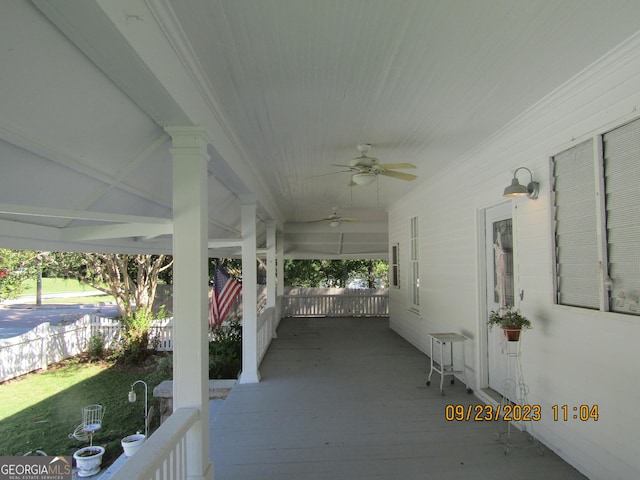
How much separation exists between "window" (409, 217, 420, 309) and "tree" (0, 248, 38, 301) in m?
9.44

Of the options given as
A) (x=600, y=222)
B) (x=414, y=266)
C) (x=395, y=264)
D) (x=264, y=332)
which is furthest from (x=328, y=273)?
(x=600, y=222)

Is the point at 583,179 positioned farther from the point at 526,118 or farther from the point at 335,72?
the point at 335,72

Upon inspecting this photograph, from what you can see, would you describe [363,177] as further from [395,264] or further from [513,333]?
[395,264]

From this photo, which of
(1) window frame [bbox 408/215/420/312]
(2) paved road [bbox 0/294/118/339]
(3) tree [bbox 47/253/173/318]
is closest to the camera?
(1) window frame [bbox 408/215/420/312]

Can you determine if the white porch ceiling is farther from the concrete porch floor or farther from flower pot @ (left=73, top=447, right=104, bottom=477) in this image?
flower pot @ (left=73, top=447, right=104, bottom=477)

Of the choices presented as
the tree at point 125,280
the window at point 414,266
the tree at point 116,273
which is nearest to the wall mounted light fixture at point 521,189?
the window at point 414,266

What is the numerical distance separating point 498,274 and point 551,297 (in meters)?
0.88

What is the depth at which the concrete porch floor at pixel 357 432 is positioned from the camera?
2.76 meters

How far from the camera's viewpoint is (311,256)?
12.3 m

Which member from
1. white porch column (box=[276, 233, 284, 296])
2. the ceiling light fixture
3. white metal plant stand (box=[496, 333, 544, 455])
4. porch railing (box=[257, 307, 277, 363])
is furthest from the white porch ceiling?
white porch column (box=[276, 233, 284, 296])

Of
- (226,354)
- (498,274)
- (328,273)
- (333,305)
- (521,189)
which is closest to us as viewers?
(521,189)

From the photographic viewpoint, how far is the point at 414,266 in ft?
22.9

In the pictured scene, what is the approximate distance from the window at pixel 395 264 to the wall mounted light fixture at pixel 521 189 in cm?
491

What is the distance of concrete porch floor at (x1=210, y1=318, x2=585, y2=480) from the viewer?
276 centimetres
